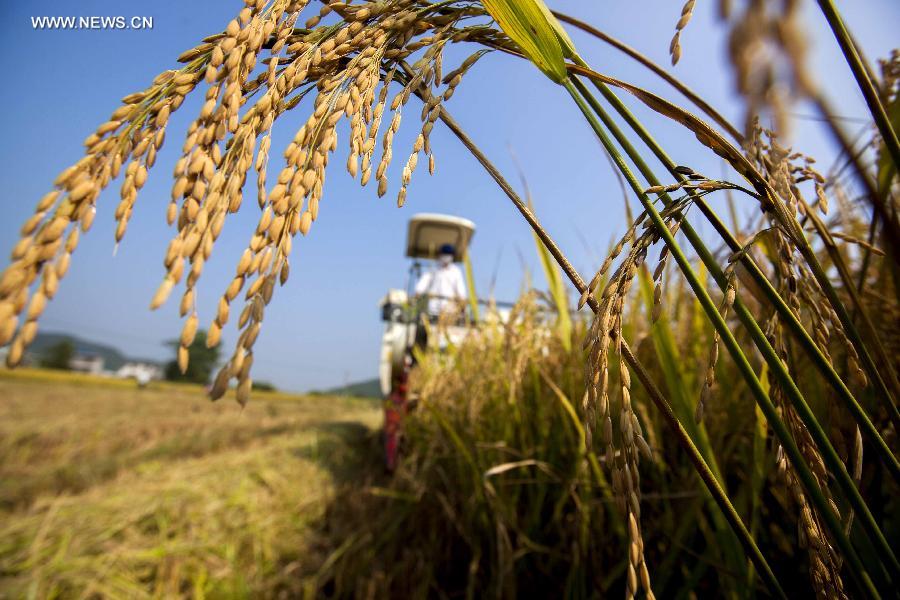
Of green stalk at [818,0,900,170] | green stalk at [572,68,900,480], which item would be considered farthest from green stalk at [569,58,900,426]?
green stalk at [818,0,900,170]

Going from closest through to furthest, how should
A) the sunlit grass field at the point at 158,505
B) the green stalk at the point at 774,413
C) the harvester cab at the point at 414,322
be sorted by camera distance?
the green stalk at the point at 774,413
the sunlit grass field at the point at 158,505
the harvester cab at the point at 414,322

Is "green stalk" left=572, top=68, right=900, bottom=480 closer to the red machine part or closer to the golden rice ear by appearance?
the golden rice ear

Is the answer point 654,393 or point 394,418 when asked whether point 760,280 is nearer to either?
point 654,393

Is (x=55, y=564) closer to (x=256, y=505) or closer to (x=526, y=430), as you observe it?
(x=256, y=505)

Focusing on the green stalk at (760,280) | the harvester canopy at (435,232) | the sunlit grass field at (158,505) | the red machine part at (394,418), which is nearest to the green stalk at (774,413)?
the green stalk at (760,280)

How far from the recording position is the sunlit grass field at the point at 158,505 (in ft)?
5.86

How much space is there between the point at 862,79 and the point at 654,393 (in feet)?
1.26

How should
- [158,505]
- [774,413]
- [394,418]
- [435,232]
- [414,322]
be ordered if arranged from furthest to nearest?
[435,232]
[414,322]
[394,418]
[158,505]
[774,413]

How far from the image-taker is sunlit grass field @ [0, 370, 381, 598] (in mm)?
1786

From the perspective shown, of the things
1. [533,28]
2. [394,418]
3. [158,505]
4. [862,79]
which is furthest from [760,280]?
[394,418]

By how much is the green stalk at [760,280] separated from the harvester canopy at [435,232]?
642 cm

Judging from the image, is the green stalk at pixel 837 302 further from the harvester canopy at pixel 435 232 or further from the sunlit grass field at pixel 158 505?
the harvester canopy at pixel 435 232

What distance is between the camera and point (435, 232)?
8008 mm

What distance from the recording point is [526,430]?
1680 mm
